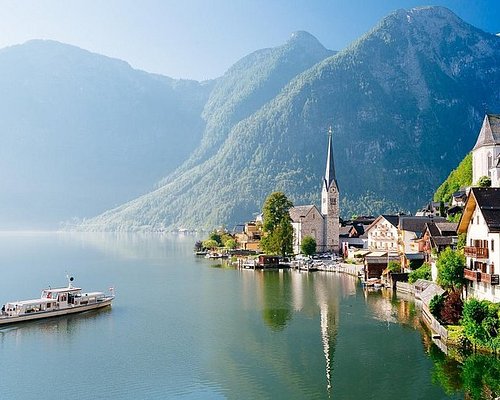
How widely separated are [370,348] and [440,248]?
98.4 feet

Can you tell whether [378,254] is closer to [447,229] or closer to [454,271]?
[447,229]

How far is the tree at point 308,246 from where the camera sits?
5044 inches

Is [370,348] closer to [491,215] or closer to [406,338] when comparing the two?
[406,338]

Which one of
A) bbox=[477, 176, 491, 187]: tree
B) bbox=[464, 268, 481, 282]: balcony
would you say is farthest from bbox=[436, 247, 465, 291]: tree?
bbox=[477, 176, 491, 187]: tree

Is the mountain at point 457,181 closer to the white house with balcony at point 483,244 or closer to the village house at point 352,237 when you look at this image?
the village house at point 352,237

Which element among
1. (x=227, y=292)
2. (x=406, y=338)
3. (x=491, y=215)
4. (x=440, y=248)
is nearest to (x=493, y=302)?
(x=491, y=215)

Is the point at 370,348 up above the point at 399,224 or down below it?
below

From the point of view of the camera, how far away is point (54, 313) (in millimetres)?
62344

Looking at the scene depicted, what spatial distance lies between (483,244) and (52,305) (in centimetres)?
4633

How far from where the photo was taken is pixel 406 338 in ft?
162

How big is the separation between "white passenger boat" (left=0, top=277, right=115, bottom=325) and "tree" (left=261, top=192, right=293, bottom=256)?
6030 cm

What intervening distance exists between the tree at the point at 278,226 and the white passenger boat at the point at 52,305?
60298 millimetres

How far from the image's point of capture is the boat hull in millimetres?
57625

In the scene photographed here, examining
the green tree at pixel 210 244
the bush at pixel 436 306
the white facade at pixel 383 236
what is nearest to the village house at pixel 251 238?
the green tree at pixel 210 244
